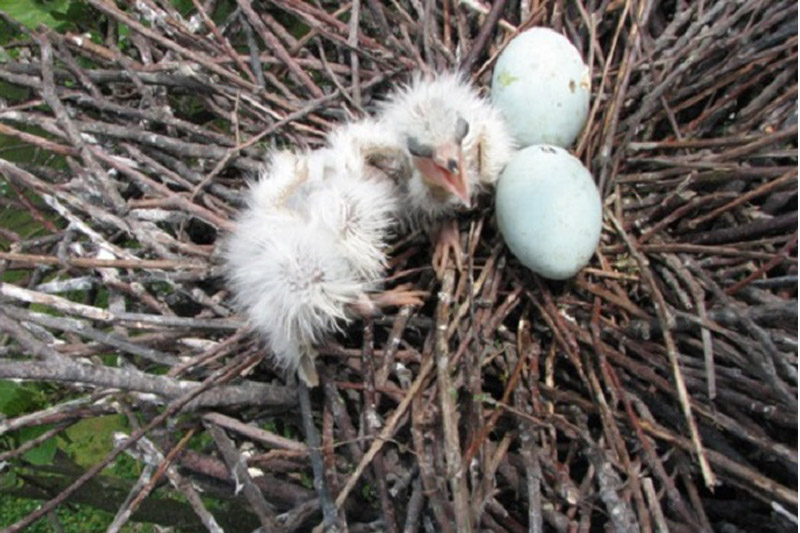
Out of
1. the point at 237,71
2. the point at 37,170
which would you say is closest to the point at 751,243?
the point at 237,71

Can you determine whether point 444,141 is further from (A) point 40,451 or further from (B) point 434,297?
(A) point 40,451

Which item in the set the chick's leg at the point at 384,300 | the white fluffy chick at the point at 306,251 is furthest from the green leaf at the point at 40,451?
the chick's leg at the point at 384,300

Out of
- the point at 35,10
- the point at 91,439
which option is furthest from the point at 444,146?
the point at 91,439

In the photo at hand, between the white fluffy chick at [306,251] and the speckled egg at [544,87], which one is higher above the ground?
the speckled egg at [544,87]

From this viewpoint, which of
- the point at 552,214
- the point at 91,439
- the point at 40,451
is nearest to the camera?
the point at 552,214

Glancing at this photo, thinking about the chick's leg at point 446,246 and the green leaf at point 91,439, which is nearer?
the chick's leg at point 446,246

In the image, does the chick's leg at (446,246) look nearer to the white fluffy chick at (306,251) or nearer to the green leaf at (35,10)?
the white fluffy chick at (306,251)

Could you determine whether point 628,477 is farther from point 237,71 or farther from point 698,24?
point 237,71
